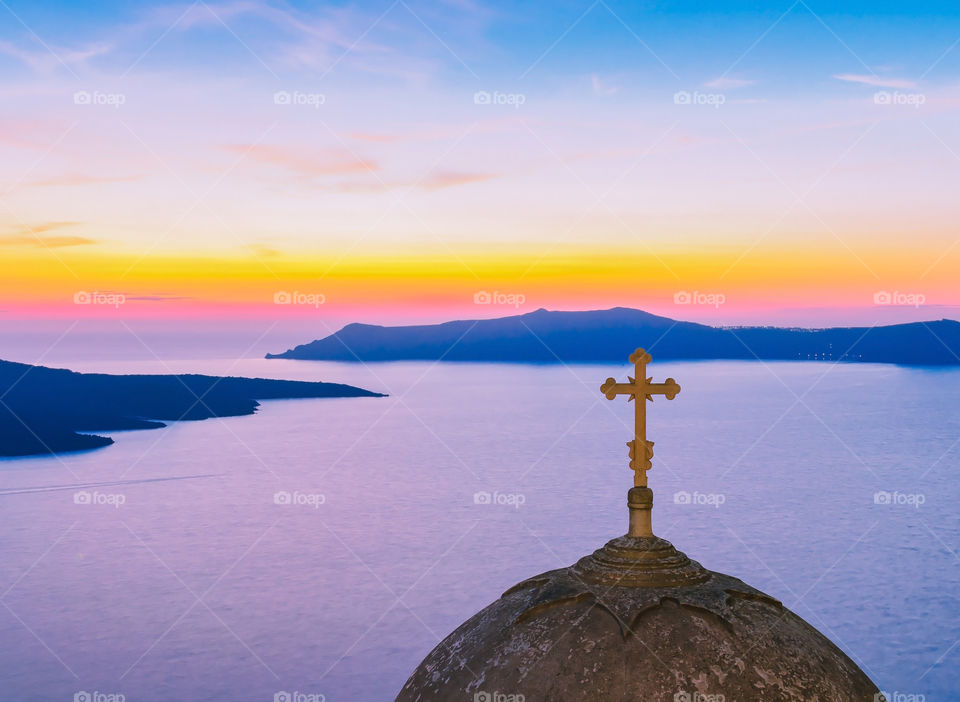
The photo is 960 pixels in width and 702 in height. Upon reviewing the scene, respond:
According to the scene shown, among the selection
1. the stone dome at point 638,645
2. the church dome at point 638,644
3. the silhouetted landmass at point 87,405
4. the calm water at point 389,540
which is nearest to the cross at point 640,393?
the church dome at point 638,644

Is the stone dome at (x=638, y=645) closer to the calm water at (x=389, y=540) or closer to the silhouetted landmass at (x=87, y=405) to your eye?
the calm water at (x=389, y=540)

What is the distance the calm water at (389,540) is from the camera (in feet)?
204

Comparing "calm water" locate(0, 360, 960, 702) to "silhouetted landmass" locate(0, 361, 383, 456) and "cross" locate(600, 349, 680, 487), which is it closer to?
"silhouetted landmass" locate(0, 361, 383, 456)

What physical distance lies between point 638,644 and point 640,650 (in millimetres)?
49

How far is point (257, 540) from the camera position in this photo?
88.6m

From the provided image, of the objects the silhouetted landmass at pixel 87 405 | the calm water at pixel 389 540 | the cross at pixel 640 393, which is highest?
the silhouetted landmass at pixel 87 405

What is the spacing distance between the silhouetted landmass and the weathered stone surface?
5080 inches

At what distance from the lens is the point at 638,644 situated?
24.0 ft

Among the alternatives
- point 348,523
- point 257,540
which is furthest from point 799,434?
point 257,540

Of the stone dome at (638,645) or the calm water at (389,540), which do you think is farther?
the calm water at (389,540)

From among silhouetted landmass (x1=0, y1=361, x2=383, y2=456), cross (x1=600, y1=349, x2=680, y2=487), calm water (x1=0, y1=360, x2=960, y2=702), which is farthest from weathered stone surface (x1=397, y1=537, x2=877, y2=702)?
silhouetted landmass (x1=0, y1=361, x2=383, y2=456)

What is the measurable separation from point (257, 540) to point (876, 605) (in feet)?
151

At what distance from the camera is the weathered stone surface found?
7156 millimetres

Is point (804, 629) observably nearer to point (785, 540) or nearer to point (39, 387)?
point (785, 540)
